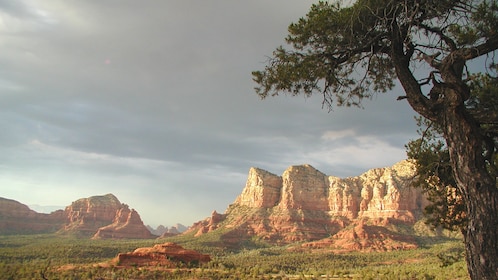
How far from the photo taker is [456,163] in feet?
21.9

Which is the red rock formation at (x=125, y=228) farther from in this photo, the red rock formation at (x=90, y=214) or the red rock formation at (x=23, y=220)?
the red rock formation at (x=23, y=220)

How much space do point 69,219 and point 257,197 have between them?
84554mm

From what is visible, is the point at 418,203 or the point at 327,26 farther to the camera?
the point at 418,203

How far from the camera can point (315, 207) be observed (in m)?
132

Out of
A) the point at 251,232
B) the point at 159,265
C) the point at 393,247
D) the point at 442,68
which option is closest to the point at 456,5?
the point at 442,68

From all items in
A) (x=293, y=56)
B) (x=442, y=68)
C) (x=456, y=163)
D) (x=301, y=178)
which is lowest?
(x=456, y=163)

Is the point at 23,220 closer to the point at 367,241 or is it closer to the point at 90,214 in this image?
the point at 90,214

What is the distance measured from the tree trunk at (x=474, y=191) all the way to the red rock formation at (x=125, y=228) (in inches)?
5672

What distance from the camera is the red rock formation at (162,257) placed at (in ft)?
145

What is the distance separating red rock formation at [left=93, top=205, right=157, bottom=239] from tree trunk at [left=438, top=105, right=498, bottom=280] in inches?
5672

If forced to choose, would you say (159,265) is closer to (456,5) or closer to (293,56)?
(293,56)

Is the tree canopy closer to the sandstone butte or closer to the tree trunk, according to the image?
the tree trunk

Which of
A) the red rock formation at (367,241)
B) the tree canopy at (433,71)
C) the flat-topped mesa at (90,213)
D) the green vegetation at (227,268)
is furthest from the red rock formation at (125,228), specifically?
the tree canopy at (433,71)

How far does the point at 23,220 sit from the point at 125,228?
3870 centimetres
